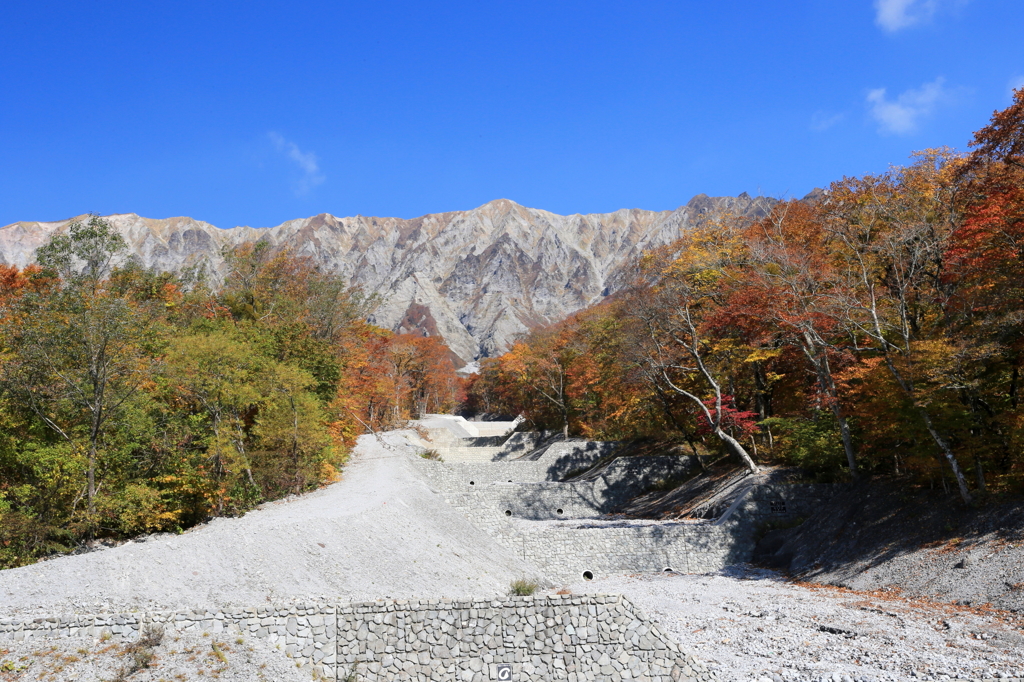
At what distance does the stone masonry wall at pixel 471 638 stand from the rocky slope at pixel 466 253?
120 m

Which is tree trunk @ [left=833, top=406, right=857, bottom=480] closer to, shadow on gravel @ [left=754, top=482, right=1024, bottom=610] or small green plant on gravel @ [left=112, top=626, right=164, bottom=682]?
shadow on gravel @ [left=754, top=482, right=1024, bottom=610]

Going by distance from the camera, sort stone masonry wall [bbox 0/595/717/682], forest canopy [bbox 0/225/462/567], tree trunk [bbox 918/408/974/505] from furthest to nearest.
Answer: tree trunk [bbox 918/408/974/505] → forest canopy [bbox 0/225/462/567] → stone masonry wall [bbox 0/595/717/682]

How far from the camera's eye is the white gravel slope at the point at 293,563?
10.6m

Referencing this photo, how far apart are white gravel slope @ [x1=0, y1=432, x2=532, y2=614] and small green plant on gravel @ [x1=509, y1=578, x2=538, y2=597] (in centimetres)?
32

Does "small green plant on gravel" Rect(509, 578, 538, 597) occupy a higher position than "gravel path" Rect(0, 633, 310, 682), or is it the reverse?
"gravel path" Rect(0, 633, 310, 682)

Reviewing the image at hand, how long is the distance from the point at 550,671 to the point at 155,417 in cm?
1257

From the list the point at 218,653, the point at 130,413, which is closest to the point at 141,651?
the point at 218,653

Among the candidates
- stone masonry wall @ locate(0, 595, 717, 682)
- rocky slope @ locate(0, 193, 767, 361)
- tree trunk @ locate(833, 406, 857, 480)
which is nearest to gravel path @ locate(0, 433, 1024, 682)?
stone masonry wall @ locate(0, 595, 717, 682)

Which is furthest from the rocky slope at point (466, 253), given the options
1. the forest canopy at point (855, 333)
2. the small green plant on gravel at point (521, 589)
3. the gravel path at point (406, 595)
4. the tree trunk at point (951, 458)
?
the tree trunk at point (951, 458)

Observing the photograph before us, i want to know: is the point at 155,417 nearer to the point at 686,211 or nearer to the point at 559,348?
the point at 559,348

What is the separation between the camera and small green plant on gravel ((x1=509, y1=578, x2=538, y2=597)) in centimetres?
1449

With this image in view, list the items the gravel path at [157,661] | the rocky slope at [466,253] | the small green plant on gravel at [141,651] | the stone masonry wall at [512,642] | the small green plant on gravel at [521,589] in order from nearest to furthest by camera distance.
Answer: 1. the gravel path at [157,661]
2. the small green plant on gravel at [141,651]
3. the stone masonry wall at [512,642]
4. the small green plant on gravel at [521,589]
5. the rocky slope at [466,253]

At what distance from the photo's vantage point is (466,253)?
18350 cm

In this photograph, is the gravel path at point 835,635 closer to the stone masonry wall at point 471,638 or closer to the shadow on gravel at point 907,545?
the shadow on gravel at point 907,545
